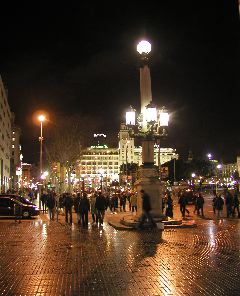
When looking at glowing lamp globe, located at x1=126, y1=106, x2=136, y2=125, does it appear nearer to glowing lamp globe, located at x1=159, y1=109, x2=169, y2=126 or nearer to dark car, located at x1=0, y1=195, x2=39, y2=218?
glowing lamp globe, located at x1=159, y1=109, x2=169, y2=126

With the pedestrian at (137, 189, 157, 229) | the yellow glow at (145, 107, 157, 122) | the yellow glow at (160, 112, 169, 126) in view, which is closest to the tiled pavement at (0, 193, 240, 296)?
the pedestrian at (137, 189, 157, 229)

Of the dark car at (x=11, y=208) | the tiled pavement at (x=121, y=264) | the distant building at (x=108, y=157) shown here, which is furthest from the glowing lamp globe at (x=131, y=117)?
the distant building at (x=108, y=157)

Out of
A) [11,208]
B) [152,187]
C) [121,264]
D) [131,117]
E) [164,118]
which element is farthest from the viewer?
[11,208]

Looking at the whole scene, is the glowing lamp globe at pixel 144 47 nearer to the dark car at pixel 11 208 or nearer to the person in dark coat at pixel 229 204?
the person in dark coat at pixel 229 204

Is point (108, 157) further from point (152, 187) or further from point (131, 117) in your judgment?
point (152, 187)

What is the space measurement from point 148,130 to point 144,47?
4345 millimetres

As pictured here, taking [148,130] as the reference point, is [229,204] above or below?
below

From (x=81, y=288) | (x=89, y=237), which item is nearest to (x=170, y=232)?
(x=89, y=237)

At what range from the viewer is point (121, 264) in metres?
11.2

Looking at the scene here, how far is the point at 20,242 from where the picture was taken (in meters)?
16.1

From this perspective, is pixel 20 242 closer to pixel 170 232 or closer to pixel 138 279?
pixel 170 232

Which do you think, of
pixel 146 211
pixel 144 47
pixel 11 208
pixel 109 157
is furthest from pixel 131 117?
pixel 109 157

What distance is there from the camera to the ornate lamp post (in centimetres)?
2200

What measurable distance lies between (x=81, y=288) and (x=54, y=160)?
50900 millimetres
